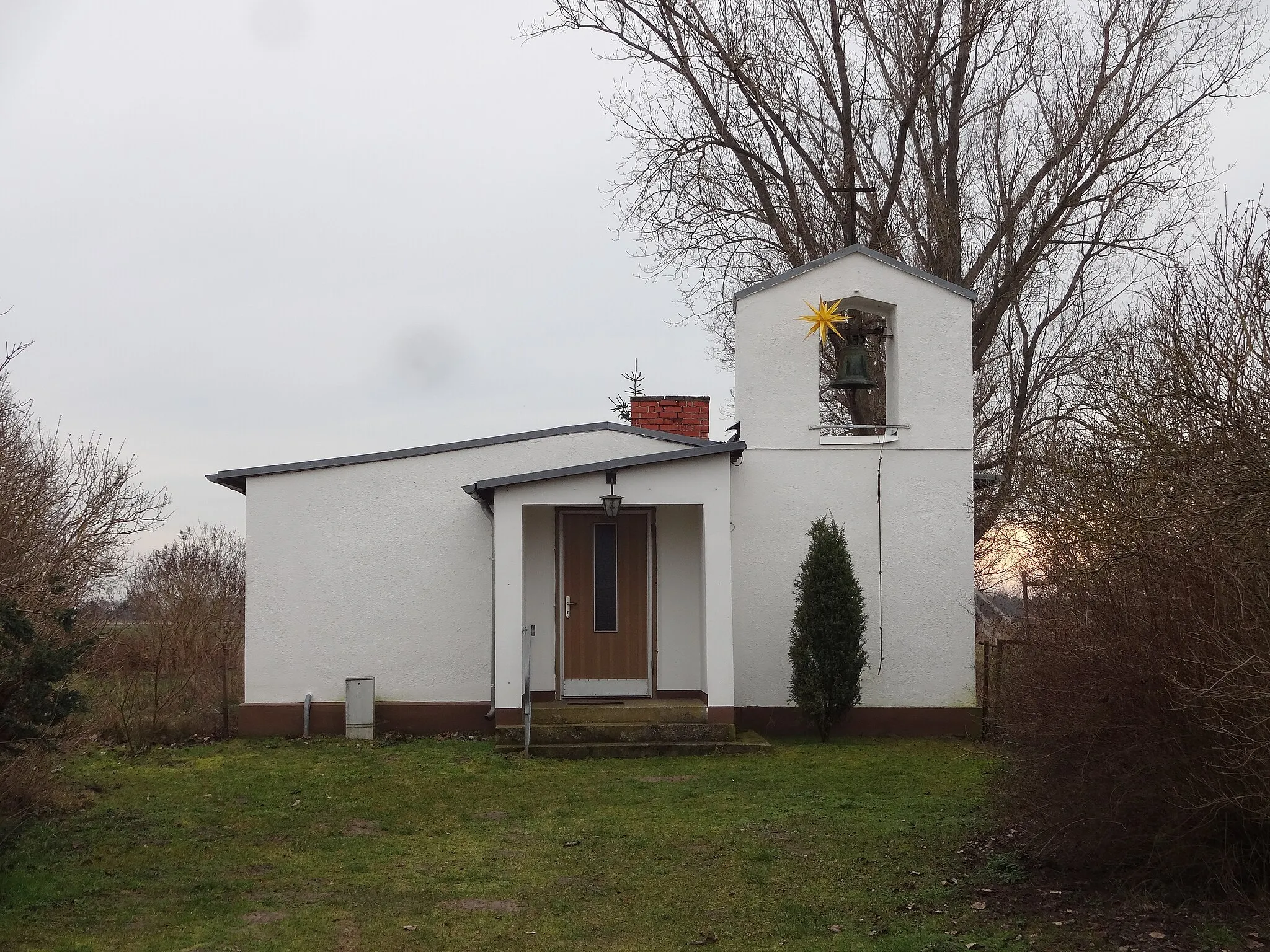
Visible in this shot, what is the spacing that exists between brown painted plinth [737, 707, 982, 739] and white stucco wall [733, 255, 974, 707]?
0.12 meters

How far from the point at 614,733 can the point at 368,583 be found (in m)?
3.65

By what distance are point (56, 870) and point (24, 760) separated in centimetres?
85

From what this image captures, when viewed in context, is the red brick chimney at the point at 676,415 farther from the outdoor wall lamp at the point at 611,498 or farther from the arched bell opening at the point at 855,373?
the outdoor wall lamp at the point at 611,498

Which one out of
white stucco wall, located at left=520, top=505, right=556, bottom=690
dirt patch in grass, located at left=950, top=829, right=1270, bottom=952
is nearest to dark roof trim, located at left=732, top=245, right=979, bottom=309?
white stucco wall, located at left=520, top=505, right=556, bottom=690

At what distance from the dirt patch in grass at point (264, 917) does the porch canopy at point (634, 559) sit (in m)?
6.37

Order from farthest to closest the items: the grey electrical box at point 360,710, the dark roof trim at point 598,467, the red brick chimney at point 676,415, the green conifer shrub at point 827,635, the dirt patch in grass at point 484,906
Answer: the red brick chimney at point 676,415 → the grey electrical box at point 360,710 → the green conifer shrub at point 827,635 → the dark roof trim at point 598,467 → the dirt patch in grass at point 484,906

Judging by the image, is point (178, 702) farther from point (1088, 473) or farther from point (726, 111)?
point (726, 111)

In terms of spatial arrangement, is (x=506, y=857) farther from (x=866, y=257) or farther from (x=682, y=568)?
(x=866, y=257)

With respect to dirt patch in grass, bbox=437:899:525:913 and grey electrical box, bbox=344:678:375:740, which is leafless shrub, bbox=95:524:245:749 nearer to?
grey electrical box, bbox=344:678:375:740

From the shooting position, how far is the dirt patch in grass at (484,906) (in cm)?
725

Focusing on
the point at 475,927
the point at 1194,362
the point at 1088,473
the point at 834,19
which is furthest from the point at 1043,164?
the point at 475,927

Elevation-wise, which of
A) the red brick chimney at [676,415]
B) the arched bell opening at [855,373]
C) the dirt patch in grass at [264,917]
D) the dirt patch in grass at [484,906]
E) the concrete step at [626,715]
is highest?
the arched bell opening at [855,373]

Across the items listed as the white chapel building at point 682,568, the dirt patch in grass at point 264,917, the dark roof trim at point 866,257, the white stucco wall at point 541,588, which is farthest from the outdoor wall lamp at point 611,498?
the dirt patch in grass at point 264,917

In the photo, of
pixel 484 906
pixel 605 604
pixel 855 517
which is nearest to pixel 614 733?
pixel 605 604
